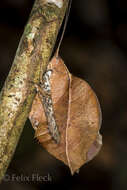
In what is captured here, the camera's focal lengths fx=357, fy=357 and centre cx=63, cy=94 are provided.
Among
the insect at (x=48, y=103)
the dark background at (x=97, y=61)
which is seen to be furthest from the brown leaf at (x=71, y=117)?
the dark background at (x=97, y=61)

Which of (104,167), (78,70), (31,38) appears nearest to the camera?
(31,38)

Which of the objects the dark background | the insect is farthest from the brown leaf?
the dark background

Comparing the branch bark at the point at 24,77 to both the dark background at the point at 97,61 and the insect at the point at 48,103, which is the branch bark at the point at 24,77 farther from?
the dark background at the point at 97,61

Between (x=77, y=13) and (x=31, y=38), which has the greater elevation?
(x=31, y=38)

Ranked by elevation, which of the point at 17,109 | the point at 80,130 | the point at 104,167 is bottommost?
the point at 104,167

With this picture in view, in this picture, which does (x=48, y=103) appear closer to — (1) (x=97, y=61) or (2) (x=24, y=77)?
(2) (x=24, y=77)

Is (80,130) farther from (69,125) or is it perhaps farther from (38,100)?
(38,100)

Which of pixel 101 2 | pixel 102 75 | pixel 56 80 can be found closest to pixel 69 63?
pixel 102 75
